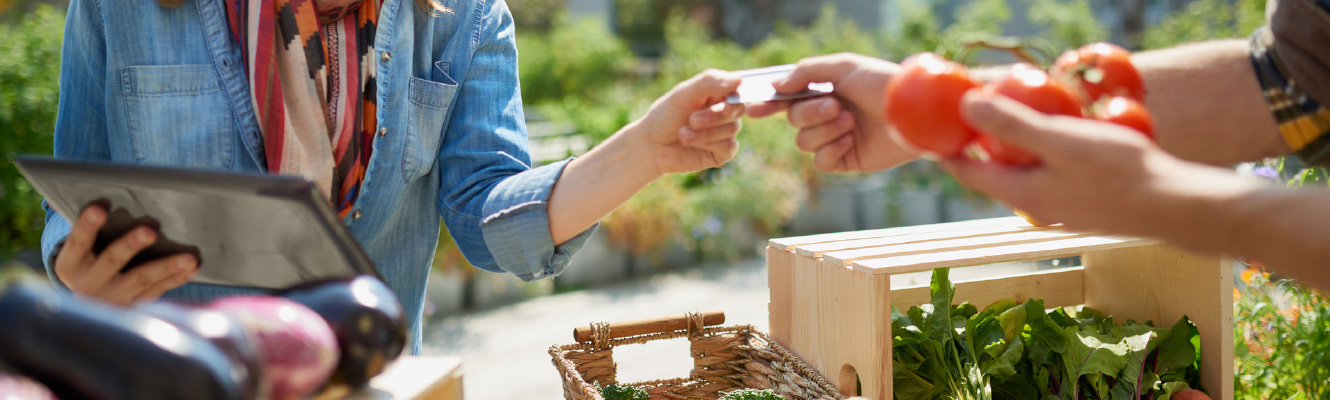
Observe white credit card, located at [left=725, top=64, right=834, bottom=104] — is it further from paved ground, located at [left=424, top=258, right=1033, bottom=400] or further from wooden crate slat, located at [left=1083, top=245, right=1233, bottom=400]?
paved ground, located at [left=424, top=258, right=1033, bottom=400]

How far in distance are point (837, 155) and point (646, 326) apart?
653 mm

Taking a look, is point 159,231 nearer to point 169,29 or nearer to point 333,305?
point 333,305

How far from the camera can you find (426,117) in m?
1.62

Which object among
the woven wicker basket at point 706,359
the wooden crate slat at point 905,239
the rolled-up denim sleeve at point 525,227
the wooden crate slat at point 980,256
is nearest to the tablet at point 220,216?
the rolled-up denim sleeve at point 525,227

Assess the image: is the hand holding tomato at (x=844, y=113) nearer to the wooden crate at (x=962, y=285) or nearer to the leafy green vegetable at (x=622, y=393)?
the wooden crate at (x=962, y=285)

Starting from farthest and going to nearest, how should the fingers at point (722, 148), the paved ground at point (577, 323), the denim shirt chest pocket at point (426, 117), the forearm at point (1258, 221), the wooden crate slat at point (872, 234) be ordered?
1. the paved ground at point (577, 323)
2. the wooden crate slat at point (872, 234)
3. the denim shirt chest pocket at point (426, 117)
4. the fingers at point (722, 148)
5. the forearm at point (1258, 221)

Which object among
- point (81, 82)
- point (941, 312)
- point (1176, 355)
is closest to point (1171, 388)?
point (1176, 355)

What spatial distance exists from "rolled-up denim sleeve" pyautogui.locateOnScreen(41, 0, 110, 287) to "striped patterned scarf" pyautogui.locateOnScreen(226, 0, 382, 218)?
0.21 metres

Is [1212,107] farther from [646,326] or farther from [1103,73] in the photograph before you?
[646,326]

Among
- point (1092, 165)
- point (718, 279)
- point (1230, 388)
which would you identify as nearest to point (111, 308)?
point (1092, 165)

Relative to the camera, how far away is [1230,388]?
6.40ft

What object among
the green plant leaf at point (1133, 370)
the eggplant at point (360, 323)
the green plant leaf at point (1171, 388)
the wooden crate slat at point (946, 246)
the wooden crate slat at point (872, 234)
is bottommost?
the green plant leaf at point (1171, 388)

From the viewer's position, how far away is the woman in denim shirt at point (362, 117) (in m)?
1.44

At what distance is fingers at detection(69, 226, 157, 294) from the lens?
3.46 ft
